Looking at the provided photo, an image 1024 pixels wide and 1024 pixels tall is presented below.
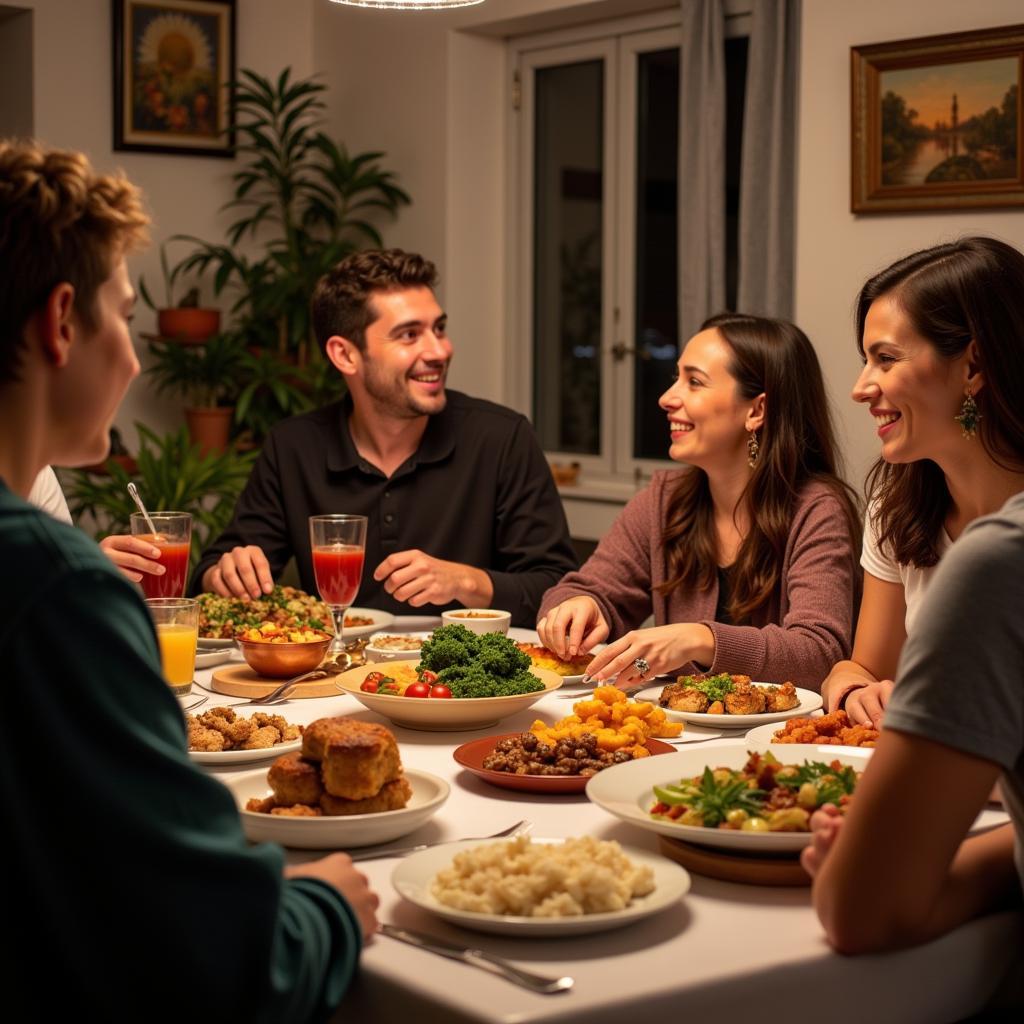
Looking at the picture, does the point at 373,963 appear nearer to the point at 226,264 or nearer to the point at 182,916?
the point at 182,916

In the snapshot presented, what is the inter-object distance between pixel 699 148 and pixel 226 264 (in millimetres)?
1941

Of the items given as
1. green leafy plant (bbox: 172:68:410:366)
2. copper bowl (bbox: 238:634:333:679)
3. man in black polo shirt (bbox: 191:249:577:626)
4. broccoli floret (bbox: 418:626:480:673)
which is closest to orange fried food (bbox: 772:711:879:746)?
broccoli floret (bbox: 418:626:480:673)

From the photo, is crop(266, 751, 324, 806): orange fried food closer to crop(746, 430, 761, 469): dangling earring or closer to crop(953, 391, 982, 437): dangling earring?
crop(953, 391, 982, 437): dangling earring

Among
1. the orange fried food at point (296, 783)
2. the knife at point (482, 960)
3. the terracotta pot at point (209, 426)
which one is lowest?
the knife at point (482, 960)

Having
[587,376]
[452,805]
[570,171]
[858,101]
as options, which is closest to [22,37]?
[570,171]

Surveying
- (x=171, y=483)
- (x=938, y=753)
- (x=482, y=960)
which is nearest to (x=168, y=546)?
(x=482, y=960)

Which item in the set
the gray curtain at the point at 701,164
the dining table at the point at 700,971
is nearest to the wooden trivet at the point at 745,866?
the dining table at the point at 700,971

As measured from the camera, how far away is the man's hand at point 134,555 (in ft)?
8.03

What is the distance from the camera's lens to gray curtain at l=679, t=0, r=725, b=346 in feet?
15.8

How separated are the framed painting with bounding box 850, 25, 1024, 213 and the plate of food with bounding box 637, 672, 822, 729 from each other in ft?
7.52

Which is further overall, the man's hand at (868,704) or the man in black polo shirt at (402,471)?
the man in black polo shirt at (402,471)

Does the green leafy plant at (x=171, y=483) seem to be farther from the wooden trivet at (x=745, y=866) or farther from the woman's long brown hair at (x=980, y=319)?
the wooden trivet at (x=745, y=866)

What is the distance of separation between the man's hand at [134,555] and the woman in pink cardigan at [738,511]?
70 centimetres

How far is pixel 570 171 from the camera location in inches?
227
